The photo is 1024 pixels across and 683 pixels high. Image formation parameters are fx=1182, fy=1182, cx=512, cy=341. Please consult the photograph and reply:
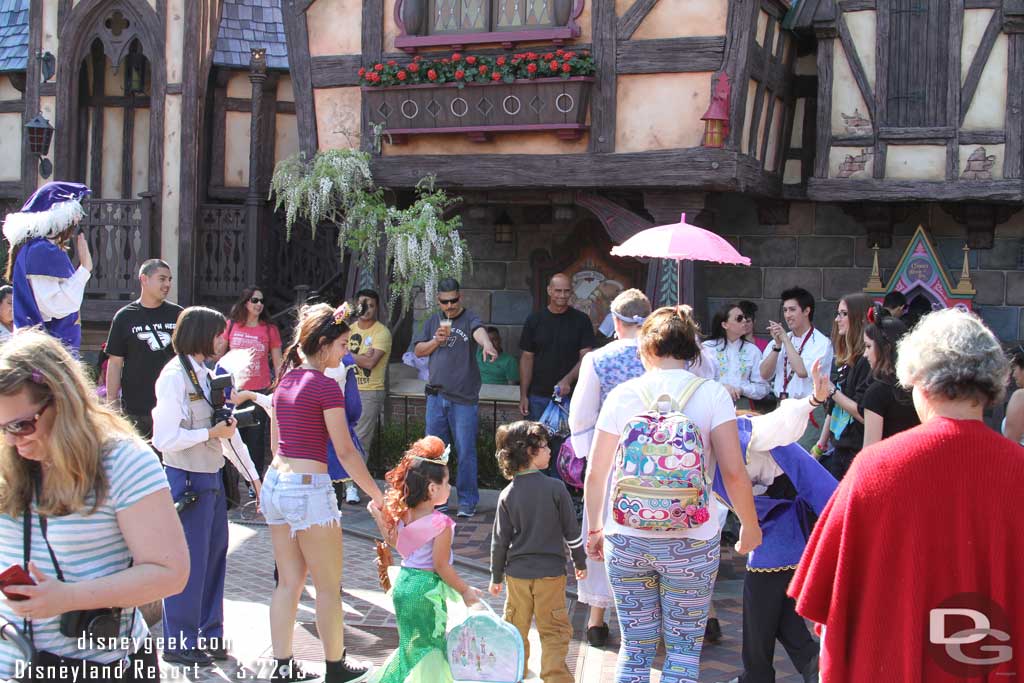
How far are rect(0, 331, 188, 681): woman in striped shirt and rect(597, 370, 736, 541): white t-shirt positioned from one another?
2.00 metres

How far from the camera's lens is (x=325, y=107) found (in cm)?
1162

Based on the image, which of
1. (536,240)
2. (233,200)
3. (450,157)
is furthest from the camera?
(233,200)

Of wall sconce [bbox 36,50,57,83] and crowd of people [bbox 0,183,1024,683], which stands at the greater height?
wall sconce [bbox 36,50,57,83]

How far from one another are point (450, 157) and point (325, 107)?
149 cm

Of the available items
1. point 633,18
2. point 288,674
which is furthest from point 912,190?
point 288,674

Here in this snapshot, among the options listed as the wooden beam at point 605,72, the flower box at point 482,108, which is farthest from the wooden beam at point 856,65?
the flower box at point 482,108

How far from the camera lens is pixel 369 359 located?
10289 mm

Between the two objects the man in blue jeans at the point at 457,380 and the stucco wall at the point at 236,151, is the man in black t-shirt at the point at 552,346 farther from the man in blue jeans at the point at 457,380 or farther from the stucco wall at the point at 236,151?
the stucco wall at the point at 236,151

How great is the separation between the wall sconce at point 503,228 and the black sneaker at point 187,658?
7.85m

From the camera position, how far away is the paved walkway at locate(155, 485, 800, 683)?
5.78m

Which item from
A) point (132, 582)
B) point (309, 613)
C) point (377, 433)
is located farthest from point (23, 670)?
point (377, 433)

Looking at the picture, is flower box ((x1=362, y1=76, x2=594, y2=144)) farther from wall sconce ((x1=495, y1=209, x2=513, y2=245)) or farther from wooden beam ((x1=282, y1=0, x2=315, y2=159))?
wall sconce ((x1=495, y1=209, x2=513, y2=245))

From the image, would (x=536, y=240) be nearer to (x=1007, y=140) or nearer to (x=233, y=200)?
(x=233, y=200)

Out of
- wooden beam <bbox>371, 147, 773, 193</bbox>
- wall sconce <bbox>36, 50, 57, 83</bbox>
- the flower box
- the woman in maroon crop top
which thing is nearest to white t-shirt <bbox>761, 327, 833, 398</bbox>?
wooden beam <bbox>371, 147, 773, 193</bbox>
